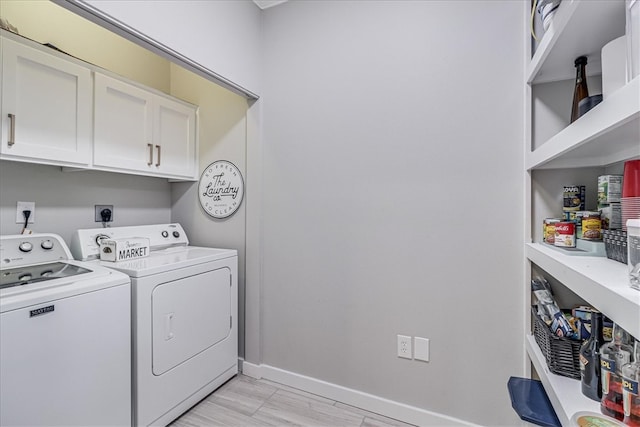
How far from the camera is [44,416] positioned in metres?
→ 1.15

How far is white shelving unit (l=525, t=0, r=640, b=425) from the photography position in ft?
2.04

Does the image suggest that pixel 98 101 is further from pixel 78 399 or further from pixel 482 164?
pixel 482 164

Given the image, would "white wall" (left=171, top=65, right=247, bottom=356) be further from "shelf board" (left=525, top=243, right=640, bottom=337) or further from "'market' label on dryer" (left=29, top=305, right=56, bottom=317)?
"shelf board" (left=525, top=243, right=640, bottom=337)

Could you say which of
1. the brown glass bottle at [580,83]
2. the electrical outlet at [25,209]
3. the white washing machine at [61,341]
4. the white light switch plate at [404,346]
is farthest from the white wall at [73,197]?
the brown glass bottle at [580,83]

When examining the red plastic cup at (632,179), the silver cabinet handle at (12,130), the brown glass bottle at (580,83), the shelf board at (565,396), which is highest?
the brown glass bottle at (580,83)

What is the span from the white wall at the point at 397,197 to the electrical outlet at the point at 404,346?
4 cm

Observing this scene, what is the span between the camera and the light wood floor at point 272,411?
1711 mm

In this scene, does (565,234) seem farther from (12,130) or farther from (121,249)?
(12,130)

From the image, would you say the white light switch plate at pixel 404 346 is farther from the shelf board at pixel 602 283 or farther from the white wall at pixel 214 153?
the white wall at pixel 214 153

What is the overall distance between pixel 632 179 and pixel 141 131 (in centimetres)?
252

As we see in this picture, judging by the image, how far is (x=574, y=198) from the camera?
1.32 meters

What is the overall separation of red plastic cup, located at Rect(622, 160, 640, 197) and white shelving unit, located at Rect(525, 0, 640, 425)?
0.10m

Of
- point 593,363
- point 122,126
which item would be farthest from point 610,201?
point 122,126

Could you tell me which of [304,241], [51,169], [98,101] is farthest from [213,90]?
[304,241]
